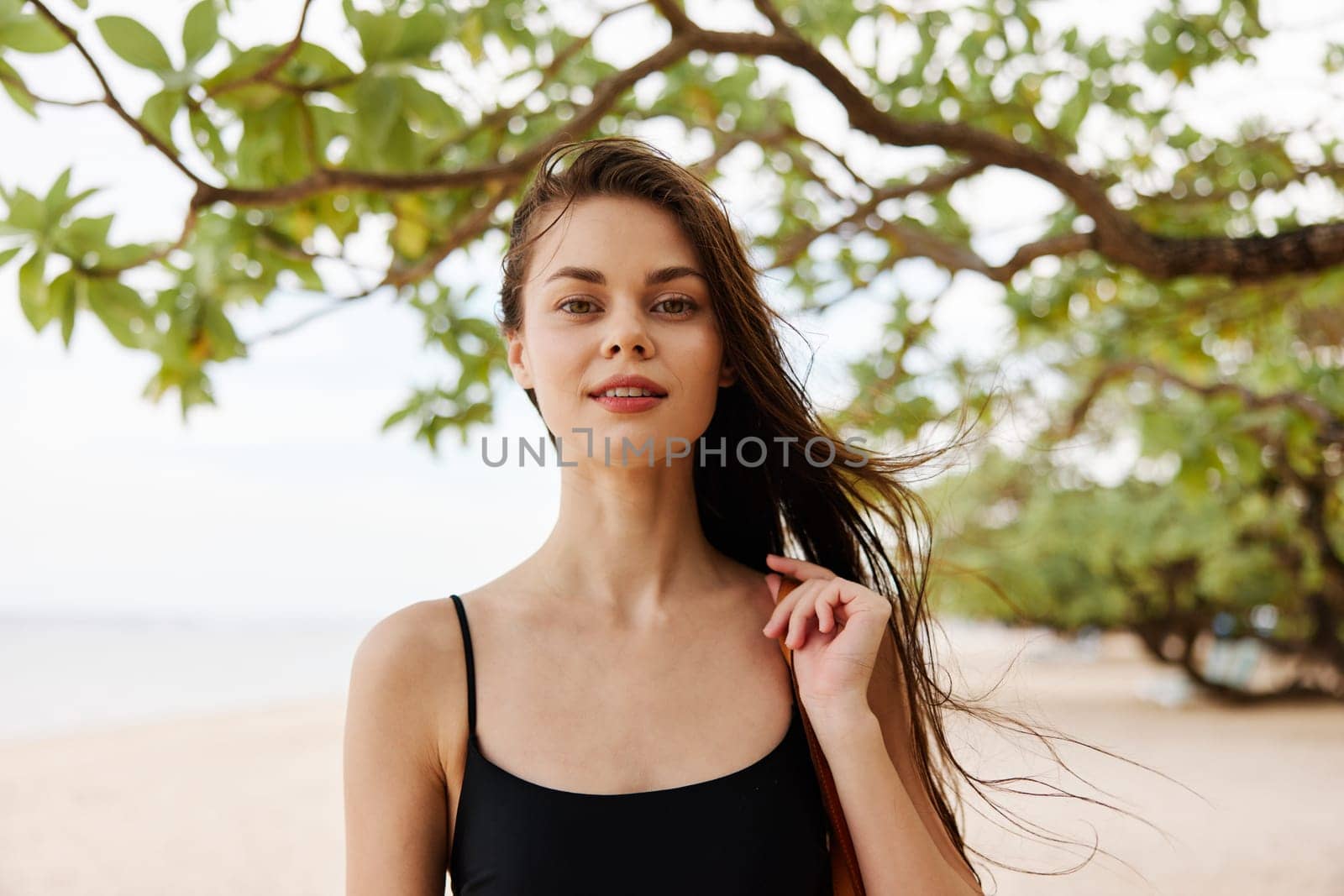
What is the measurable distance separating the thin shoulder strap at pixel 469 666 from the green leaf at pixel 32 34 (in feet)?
3.93

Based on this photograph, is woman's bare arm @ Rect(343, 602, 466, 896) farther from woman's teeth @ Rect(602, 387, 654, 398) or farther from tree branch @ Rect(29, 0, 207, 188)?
tree branch @ Rect(29, 0, 207, 188)

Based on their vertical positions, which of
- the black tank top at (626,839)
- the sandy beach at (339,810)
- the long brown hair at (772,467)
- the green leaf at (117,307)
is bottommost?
the sandy beach at (339,810)

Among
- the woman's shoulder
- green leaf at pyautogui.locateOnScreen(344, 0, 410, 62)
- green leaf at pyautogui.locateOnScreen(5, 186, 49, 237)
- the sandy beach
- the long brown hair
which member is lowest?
the sandy beach

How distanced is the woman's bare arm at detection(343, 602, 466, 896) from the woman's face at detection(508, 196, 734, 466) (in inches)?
15.7

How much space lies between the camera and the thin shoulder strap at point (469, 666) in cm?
163

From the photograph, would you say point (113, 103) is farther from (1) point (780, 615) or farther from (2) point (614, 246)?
(1) point (780, 615)

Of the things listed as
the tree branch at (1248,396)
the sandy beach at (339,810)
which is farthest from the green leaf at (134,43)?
the tree branch at (1248,396)

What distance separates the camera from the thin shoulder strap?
1633 mm

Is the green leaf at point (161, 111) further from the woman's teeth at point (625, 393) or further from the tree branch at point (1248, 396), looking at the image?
the tree branch at point (1248, 396)

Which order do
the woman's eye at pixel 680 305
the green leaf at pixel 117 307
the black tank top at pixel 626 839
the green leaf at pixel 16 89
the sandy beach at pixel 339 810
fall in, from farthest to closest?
the sandy beach at pixel 339 810 < the green leaf at pixel 117 307 < the green leaf at pixel 16 89 < the woman's eye at pixel 680 305 < the black tank top at pixel 626 839

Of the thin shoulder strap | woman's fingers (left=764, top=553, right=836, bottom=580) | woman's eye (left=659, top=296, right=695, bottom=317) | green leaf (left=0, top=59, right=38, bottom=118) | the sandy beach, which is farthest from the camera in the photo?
the sandy beach

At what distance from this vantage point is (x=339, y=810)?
14547 millimetres

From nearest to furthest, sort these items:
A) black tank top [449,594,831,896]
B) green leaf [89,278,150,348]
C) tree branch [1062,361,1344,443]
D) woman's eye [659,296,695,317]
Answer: black tank top [449,594,831,896], woman's eye [659,296,695,317], green leaf [89,278,150,348], tree branch [1062,361,1344,443]

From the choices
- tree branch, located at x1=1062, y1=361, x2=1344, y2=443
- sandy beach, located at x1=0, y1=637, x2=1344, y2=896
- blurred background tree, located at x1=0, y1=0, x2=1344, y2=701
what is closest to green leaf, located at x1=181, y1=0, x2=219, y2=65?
blurred background tree, located at x1=0, y1=0, x2=1344, y2=701
